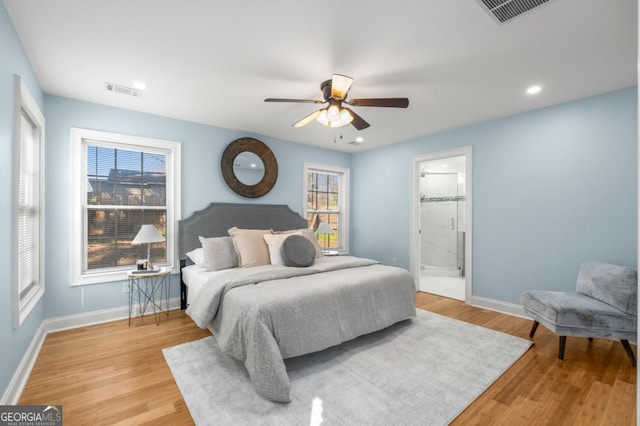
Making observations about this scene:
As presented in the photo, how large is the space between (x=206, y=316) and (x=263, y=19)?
7.69ft

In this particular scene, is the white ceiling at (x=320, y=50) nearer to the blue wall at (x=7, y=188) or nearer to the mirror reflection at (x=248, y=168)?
the blue wall at (x=7, y=188)

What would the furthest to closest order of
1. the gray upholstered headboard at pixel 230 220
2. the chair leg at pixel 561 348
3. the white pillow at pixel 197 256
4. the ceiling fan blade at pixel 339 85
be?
1. the gray upholstered headboard at pixel 230 220
2. the white pillow at pixel 197 256
3. the chair leg at pixel 561 348
4. the ceiling fan blade at pixel 339 85

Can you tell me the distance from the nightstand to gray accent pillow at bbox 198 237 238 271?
54 cm

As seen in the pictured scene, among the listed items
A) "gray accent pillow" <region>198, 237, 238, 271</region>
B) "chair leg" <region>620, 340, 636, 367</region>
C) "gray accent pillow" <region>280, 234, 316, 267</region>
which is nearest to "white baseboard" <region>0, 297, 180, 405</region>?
"gray accent pillow" <region>198, 237, 238, 271</region>

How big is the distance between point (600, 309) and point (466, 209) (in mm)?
1888

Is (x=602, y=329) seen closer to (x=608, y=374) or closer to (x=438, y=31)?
(x=608, y=374)

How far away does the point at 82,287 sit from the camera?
320cm

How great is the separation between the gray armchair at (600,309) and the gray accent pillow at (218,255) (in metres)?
3.23

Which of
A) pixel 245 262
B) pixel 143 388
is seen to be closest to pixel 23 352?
pixel 143 388

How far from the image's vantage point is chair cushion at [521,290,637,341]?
234 centimetres

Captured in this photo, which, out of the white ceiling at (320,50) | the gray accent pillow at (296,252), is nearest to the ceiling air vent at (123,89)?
the white ceiling at (320,50)

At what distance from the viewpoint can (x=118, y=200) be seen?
3.48 meters

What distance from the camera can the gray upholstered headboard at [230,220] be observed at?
3.76 meters

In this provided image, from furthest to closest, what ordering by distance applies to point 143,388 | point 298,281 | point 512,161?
point 512,161 → point 298,281 → point 143,388
